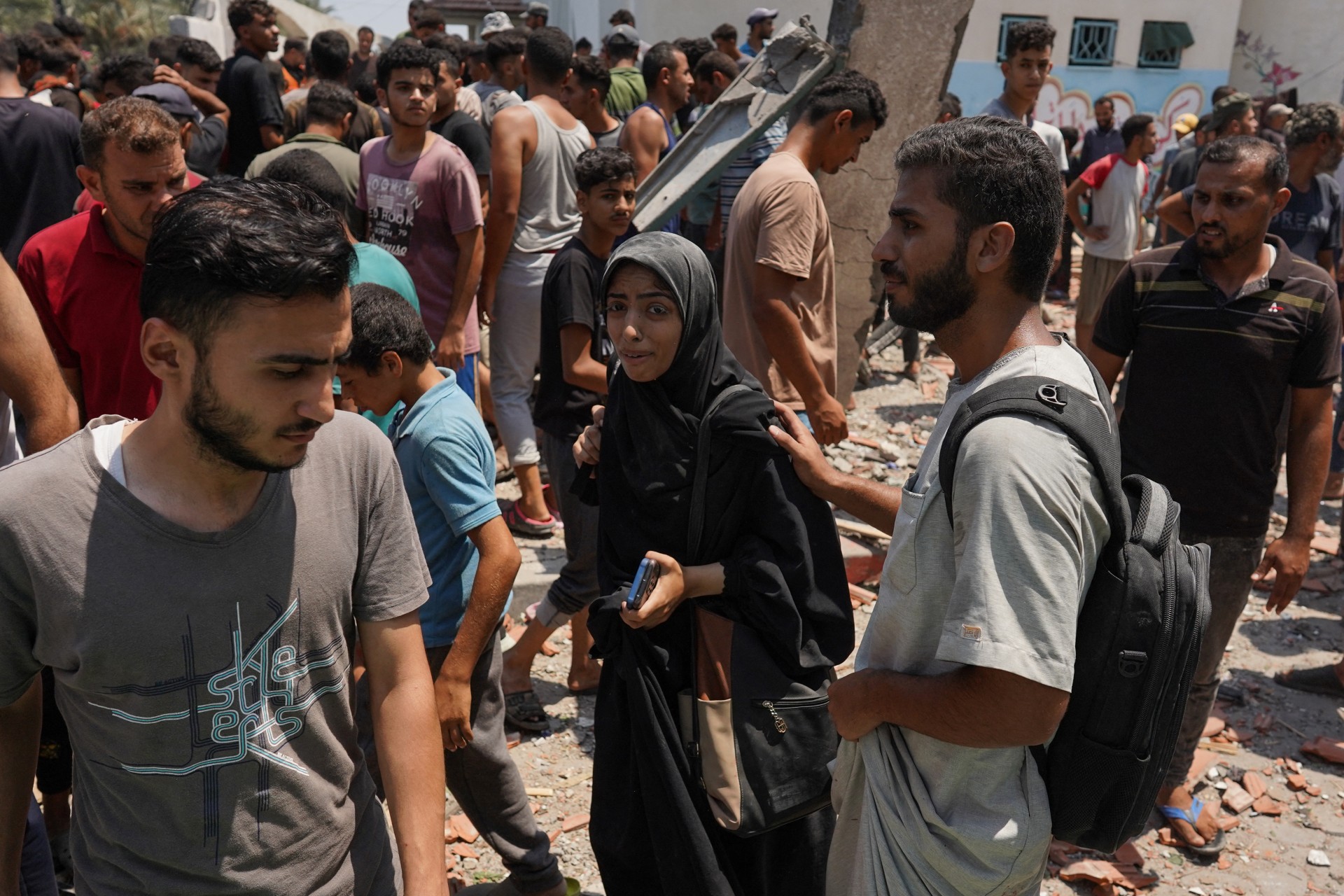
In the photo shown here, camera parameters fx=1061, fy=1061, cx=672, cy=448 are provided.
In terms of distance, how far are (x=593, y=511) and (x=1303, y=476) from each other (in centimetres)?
257

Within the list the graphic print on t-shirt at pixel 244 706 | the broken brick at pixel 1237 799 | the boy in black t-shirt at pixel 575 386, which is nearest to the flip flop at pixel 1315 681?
the broken brick at pixel 1237 799

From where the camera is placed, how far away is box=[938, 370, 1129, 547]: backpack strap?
1.75 meters

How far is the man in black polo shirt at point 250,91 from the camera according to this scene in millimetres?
7152

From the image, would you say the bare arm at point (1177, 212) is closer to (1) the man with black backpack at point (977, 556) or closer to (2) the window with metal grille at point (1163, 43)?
(1) the man with black backpack at point (977, 556)

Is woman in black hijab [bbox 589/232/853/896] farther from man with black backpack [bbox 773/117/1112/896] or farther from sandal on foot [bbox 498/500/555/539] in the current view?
sandal on foot [bbox 498/500/555/539]

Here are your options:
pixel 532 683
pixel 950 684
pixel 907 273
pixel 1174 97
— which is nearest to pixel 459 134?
pixel 532 683

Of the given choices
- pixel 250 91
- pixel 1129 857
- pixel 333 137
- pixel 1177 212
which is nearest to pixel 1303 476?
pixel 1129 857

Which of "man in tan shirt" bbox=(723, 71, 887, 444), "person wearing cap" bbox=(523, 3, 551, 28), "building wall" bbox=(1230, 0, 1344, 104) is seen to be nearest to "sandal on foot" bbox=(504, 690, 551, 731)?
"man in tan shirt" bbox=(723, 71, 887, 444)

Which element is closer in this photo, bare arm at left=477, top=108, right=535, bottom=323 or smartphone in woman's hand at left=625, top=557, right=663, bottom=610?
smartphone in woman's hand at left=625, top=557, right=663, bottom=610

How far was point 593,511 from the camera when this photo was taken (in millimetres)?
4227

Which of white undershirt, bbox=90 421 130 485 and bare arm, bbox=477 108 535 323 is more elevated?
bare arm, bbox=477 108 535 323

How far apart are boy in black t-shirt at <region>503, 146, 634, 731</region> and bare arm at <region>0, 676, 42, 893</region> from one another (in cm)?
251

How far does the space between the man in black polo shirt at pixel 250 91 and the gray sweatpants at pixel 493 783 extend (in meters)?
5.28

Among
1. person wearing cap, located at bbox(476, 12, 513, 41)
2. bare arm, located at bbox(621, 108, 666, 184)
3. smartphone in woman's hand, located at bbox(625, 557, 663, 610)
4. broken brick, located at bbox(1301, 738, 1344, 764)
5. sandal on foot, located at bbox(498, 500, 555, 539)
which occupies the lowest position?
broken brick, located at bbox(1301, 738, 1344, 764)
